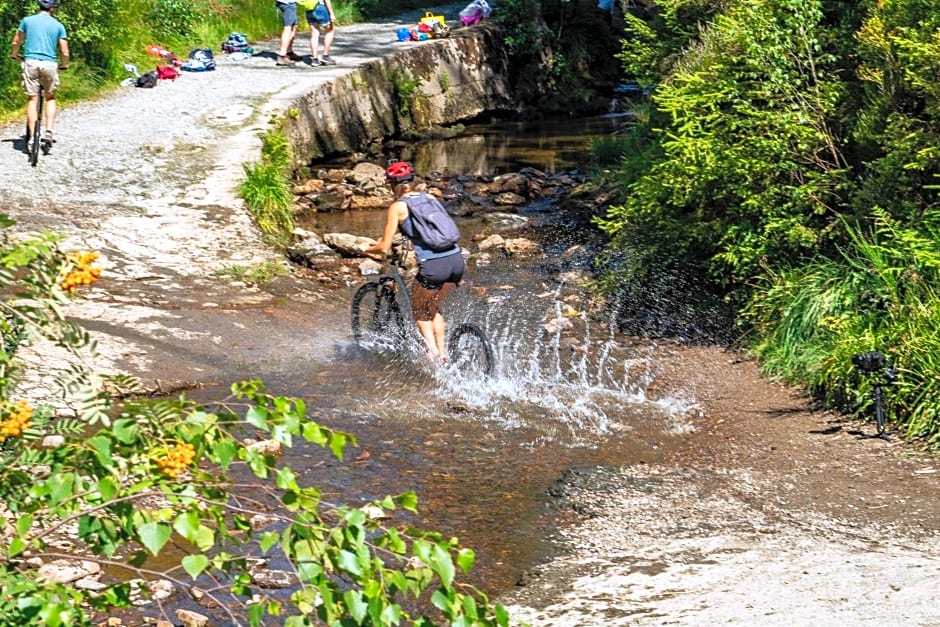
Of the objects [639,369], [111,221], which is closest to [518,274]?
[639,369]

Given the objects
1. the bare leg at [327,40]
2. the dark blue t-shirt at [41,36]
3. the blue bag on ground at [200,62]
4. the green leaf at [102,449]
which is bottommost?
the green leaf at [102,449]

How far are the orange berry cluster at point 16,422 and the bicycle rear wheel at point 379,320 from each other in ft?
23.2

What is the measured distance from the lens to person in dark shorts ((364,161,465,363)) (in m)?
9.66

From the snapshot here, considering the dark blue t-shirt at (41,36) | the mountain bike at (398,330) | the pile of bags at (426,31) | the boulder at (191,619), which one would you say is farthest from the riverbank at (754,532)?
the pile of bags at (426,31)

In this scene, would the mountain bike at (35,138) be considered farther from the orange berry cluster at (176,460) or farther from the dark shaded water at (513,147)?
the orange berry cluster at (176,460)

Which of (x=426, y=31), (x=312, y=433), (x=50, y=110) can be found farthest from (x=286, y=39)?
(x=312, y=433)

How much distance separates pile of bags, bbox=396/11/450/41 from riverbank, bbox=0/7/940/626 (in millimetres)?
7541

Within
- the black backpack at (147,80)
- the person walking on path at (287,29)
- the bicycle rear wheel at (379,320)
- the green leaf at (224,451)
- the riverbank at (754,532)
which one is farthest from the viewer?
the person walking on path at (287,29)

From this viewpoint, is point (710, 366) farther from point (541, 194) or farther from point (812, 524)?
point (541, 194)

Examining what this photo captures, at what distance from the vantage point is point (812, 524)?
22.5 ft

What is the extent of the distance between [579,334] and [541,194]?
264 inches

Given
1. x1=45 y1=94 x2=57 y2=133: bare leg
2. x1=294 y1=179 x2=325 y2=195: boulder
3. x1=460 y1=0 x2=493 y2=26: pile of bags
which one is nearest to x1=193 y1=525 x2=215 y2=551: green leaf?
x1=45 y1=94 x2=57 y2=133: bare leg

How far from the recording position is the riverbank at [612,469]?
5848mm

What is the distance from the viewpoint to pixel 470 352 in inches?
400
